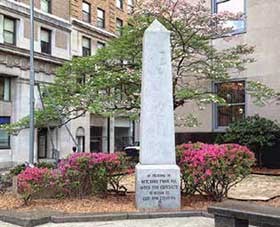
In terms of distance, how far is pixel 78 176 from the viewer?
11383 millimetres

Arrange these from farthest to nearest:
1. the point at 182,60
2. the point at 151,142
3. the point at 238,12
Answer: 1. the point at 238,12
2. the point at 182,60
3. the point at 151,142

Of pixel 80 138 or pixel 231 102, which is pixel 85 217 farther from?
pixel 80 138

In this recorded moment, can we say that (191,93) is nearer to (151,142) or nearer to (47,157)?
(151,142)

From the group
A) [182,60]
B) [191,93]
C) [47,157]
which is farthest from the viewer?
[47,157]

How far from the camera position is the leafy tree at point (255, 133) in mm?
18125

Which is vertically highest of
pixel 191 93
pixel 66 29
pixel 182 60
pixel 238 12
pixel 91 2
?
pixel 91 2

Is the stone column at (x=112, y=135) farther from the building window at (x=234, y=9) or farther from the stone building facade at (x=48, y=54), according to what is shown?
the building window at (x=234, y=9)

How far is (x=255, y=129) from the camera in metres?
18.2

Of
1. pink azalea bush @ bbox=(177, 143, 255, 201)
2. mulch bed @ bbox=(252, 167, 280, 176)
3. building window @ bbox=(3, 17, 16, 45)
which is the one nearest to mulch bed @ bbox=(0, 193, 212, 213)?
pink azalea bush @ bbox=(177, 143, 255, 201)

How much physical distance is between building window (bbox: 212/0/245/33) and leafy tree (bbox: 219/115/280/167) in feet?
14.0

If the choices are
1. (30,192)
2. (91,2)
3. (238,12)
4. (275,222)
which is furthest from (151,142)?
(91,2)

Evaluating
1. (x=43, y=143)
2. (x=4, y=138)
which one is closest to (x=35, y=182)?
(x=4, y=138)

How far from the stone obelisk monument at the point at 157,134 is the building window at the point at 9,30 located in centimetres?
2318

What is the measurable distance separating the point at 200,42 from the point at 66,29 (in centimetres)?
2162
